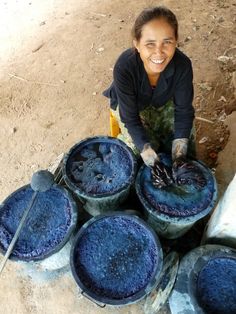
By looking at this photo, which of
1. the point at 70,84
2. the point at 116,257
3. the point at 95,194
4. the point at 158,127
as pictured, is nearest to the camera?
the point at 116,257

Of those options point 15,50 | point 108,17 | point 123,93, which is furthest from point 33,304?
point 108,17

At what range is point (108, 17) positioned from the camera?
3760 millimetres

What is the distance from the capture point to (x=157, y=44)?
5.48ft

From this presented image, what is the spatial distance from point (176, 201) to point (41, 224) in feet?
2.24

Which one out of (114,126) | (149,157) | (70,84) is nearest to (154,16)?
(149,157)

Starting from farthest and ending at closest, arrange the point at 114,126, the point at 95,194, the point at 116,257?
the point at 114,126 < the point at 95,194 < the point at 116,257

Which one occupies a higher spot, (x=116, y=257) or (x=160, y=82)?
(x=160, y=82)

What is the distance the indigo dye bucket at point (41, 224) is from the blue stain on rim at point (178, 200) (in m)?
0.38

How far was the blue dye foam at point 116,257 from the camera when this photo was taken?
1.65 meters

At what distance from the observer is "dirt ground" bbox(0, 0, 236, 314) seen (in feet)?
7.09

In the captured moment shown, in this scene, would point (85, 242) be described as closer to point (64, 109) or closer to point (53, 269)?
point (53, 269)

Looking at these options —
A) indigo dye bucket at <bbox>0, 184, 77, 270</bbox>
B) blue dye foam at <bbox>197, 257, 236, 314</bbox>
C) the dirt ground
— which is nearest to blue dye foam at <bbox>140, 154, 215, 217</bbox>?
blue dye foam at <bbox>197, 257, 236, 314</bbox>

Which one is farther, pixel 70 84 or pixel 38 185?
pixel 70 84

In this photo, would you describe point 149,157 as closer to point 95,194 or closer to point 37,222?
point 95,194
